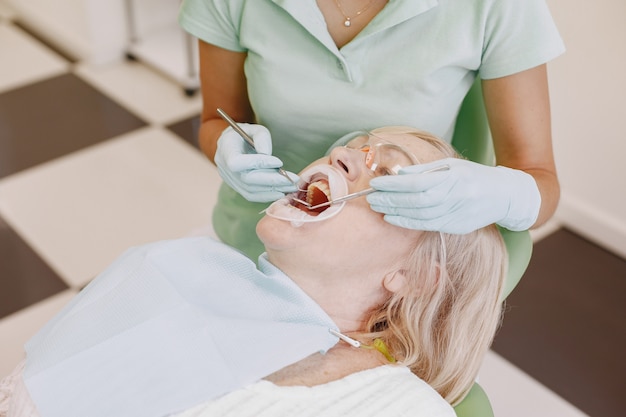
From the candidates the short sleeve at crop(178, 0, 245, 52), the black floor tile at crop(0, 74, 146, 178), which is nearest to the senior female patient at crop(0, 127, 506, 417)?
the short sleeve at crop(178, 0, 245, 52)

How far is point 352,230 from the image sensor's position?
112 cm

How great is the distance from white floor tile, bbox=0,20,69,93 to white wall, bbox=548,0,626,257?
1.90m

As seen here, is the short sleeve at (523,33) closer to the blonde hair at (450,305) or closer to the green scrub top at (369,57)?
the green scrub top at (369,57)

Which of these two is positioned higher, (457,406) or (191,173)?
(457,406)

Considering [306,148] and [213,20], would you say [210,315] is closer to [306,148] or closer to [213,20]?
[306,148]

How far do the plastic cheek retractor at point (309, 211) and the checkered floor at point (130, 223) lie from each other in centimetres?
45

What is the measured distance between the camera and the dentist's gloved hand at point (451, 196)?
1.03 metres

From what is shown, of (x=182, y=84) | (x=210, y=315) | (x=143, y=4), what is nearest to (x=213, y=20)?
(x=210, y=315)

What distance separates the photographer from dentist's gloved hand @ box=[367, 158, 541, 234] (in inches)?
40.4

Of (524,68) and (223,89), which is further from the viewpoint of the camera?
(223,89)

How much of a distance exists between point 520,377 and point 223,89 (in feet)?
3.30

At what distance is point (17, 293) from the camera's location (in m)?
2.10

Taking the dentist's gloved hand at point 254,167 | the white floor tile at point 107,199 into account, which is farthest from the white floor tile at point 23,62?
the dentist's gloved hand at point 254,167

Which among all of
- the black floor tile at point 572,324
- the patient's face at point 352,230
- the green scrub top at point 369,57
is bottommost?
the black floor tile at point 572,324
